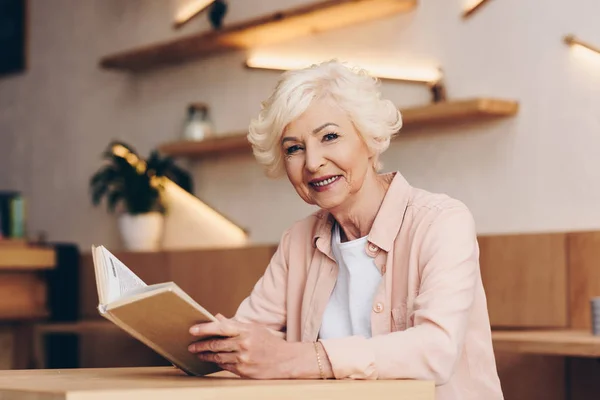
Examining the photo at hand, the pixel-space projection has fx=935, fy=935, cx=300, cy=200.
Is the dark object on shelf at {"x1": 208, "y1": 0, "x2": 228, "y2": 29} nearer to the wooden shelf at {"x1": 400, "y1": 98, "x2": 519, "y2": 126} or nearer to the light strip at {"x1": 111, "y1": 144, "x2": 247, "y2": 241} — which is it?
the light strip at {"x1": 111, "y1": 144, "x2": 247, "y2": 241}

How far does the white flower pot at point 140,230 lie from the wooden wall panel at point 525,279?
2031 millimetres

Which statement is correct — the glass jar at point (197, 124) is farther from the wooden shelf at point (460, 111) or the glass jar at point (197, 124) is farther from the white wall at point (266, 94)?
A: the wooden shelf at point (460, 111)

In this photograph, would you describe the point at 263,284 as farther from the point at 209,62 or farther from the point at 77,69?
the point at 77,69

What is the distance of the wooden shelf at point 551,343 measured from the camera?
8.18 feet

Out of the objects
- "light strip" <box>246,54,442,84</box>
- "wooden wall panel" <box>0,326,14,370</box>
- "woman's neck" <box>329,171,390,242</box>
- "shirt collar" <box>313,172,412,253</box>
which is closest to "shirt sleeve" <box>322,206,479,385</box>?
"shirt collar" <box>313,172,412,253</box>

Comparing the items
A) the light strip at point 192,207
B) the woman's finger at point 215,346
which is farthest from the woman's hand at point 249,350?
the light strip at point 192,207

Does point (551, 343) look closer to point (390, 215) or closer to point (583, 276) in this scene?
point (583, 276)

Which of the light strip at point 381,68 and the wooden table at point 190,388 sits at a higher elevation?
the light strip at point 381,68

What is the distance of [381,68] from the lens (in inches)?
155

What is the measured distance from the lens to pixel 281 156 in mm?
2059

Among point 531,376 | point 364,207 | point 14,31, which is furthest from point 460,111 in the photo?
point 14,31

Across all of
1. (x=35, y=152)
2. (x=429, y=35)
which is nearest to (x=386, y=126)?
(x=429, y=35)

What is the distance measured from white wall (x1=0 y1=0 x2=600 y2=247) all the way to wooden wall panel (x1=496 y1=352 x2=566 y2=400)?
1.60 feet

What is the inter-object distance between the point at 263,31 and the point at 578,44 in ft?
5.07
